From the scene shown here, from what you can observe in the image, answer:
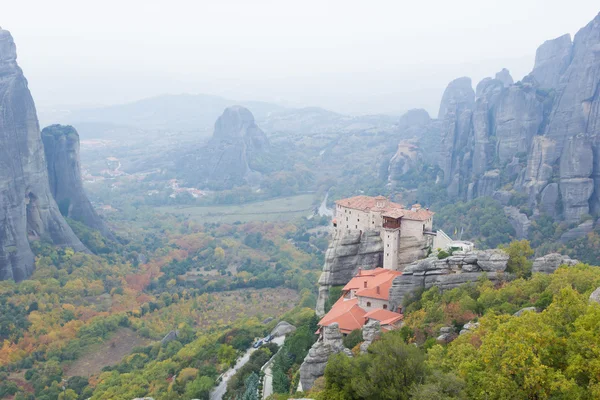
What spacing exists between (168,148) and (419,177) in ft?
337

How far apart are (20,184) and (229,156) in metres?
92.2

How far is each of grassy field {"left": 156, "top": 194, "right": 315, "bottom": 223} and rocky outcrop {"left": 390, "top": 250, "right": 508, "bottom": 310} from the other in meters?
80.8

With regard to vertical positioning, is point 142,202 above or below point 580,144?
below

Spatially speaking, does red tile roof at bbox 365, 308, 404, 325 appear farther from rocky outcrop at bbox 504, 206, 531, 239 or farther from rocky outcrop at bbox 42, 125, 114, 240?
rocky outcrop at bbox 42, 125, 114, 240

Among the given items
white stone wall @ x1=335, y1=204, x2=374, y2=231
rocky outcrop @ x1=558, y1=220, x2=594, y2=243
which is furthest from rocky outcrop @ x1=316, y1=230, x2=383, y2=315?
rocky outcrop @ x1=558, y1=220, x2=594, y2=243

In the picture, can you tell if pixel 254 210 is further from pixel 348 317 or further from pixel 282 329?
pixel 348 317

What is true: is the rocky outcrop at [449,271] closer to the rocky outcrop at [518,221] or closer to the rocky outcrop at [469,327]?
the rocky outcrop at [469,327]

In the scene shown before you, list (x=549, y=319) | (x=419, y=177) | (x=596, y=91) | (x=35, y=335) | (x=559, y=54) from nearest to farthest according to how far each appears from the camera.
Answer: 1. (x=549, y=319)
2. (x=35, y=335)
3. (x=596, y=91)
4. (x=559, y=54)
5. (x=419, y=177)

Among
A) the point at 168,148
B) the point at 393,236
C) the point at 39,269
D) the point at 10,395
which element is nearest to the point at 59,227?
the point at 39,269

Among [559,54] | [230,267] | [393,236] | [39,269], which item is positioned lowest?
[230,267]

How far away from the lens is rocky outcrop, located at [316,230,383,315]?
44.6 metres

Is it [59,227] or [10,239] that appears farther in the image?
[59,227]

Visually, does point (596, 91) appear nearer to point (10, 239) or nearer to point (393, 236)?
point (393, 236)

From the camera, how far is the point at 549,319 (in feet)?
71.0
